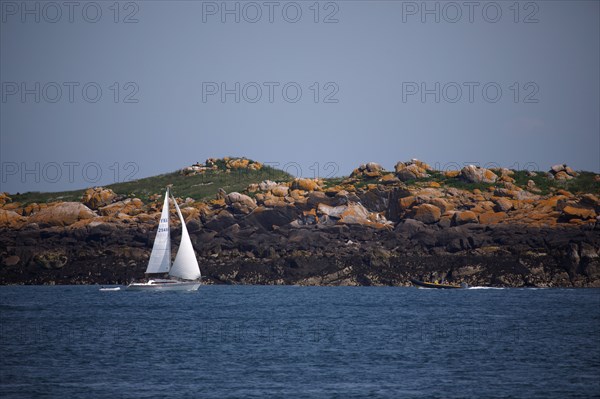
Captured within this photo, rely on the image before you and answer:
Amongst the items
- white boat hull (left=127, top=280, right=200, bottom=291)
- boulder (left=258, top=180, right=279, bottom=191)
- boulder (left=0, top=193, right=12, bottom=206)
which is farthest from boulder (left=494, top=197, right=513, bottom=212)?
boulder (left=0, top=193, right=12, bottom=206)

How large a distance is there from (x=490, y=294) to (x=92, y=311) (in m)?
42.4

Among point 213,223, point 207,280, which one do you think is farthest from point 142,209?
point 207,280

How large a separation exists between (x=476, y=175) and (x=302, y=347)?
86.5 meters

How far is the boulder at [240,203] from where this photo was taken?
124m

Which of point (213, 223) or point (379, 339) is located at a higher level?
point (213, 223)

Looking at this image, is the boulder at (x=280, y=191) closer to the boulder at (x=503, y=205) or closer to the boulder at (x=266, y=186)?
the boulder at (x=266, y=186)

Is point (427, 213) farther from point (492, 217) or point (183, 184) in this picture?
point (183, 184)

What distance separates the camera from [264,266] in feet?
365

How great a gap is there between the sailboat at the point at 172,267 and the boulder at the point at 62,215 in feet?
113

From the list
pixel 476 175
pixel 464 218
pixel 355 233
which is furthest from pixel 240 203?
pixel 476 175

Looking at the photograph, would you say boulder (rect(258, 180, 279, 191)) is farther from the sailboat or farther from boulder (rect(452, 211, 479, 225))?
the sailboat

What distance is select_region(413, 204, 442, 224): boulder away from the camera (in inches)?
4540

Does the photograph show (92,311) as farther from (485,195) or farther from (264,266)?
(485,195)

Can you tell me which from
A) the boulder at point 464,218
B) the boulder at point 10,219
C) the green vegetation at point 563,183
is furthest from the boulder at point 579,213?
the boulder at point 10,219
